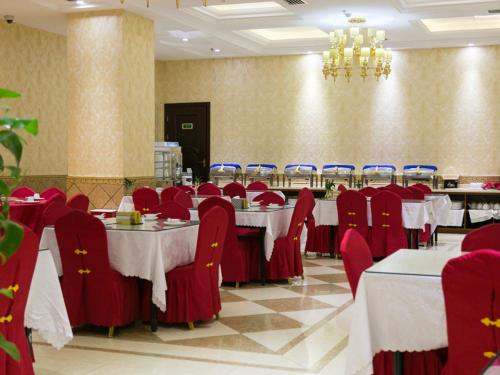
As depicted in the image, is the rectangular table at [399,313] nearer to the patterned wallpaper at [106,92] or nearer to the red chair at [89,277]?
the red chair at [89,277]

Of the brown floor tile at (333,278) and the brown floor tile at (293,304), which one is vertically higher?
the brown floor tile at (293,304)

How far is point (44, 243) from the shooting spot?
5.30m

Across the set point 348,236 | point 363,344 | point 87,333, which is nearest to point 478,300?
point 363,344

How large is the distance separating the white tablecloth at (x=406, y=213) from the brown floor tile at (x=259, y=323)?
3.40m

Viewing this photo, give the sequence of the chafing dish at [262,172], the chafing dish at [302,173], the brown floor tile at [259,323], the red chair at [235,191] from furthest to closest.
→ the chafing dish at [262,172], the chafing dish at [302,173], the red chair at [235,191], the brown floor tile at [259,323]

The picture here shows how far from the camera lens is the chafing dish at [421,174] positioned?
44.9ft

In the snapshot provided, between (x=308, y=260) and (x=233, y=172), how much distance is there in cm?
631

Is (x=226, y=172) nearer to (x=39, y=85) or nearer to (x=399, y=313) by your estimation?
(x=39, y=85)

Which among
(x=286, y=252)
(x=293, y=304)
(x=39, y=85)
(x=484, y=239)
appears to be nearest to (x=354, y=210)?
(x=286, y=252)

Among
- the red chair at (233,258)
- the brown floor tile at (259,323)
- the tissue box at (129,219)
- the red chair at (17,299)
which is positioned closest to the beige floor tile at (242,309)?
the brown floor tile at (259,323)

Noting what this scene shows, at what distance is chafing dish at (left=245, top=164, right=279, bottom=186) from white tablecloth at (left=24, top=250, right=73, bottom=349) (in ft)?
37.0

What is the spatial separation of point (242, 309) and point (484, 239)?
2672mm

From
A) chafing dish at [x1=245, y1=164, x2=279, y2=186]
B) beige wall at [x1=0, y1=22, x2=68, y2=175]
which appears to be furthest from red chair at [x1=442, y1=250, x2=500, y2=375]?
chafing dish at [x1=245, y1=164, x2=279, y2=186]

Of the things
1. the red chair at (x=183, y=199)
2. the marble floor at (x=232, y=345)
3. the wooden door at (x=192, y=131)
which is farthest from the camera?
the wooden door at (x=192, y=131)
